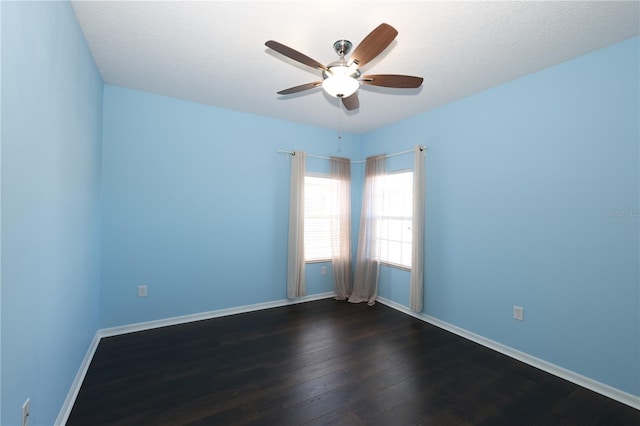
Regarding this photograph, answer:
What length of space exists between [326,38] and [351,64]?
17.7 inches

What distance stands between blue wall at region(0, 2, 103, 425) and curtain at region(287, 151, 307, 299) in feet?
7.30

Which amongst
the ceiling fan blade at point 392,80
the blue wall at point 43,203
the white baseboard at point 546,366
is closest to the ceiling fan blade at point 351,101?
the ceiling fan blade at point 392,80

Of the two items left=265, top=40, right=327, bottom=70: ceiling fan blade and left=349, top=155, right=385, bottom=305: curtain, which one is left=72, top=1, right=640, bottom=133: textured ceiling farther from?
left=349, top=155, right=385, bottom=305: curtain

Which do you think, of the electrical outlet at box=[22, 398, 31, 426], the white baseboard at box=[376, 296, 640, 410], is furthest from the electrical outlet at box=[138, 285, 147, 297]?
the white baseboard at box=[376, 296, 640, 410]

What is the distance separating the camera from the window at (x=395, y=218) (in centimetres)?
376

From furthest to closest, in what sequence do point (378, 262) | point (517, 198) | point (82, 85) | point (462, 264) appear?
point (378, 262) < point (462, 264) < point (517, 198) < point (82, 85)

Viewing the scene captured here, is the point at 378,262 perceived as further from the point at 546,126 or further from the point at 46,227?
the point at 46,227

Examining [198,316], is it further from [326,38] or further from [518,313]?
[518,313]

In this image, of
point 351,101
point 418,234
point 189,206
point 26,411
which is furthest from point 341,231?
point 26,411

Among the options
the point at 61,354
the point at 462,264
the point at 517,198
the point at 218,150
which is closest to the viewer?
the point at 61,354

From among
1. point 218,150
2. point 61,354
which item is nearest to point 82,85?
point 218,150

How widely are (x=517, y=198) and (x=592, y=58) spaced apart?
1.20 metres

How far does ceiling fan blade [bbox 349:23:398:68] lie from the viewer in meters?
1.43

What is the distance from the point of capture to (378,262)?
408 centimetres
